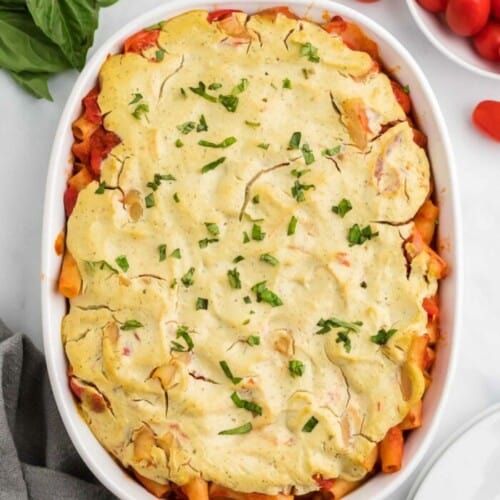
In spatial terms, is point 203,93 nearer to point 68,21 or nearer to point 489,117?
point 68,21

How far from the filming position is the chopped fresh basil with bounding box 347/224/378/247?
2.61 metres

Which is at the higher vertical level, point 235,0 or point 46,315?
point 235,0

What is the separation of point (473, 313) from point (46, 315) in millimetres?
1231

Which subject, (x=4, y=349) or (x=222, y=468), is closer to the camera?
(x=222, y=468)

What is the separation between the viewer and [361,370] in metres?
2.61

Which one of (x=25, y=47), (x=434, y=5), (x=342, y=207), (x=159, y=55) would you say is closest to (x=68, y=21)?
(x=25, y=47)

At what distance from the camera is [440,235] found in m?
2.73

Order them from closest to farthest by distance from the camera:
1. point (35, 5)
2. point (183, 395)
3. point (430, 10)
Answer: point (183, 395) → point (35, 5) → point (430, 10)

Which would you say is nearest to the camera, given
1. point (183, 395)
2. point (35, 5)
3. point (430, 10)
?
point (183, 395)

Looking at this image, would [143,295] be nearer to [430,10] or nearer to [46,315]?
[46,315]

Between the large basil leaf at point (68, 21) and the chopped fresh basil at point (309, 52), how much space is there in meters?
0.59

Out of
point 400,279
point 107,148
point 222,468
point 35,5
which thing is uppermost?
point 35,5

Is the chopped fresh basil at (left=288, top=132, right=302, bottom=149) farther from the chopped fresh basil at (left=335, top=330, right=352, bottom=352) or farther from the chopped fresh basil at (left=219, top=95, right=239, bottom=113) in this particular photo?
the chopped fresh basil at (left=335, top=330, right=352, bottom=352)

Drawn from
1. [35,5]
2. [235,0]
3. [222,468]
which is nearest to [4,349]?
[222,468]
